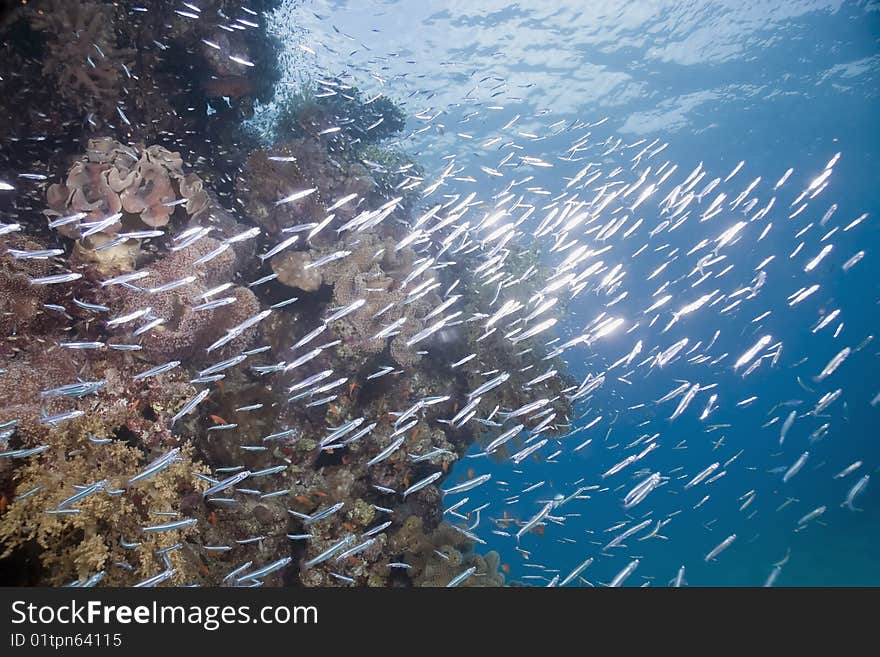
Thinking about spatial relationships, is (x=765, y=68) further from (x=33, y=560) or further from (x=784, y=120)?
(x=33, y=560)

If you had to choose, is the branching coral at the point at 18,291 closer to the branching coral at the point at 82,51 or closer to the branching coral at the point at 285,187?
the branching coral at the point at 82,51

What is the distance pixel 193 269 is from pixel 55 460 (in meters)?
2.72

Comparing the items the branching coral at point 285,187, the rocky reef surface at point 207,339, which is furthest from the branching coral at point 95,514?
the branching coral at point 285,187

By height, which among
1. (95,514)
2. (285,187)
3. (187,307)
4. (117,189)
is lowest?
(95,514)

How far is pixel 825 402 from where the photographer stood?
7.75m

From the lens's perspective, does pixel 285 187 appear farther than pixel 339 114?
No

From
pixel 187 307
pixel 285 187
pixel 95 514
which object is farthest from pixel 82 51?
pixel 95 514

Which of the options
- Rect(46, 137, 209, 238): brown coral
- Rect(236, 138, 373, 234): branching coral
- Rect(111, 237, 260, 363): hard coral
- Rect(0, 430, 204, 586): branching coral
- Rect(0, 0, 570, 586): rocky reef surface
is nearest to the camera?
Rect(0, 430, 204, 586): branching coral

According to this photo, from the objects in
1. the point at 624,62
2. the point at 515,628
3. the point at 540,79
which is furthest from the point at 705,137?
the point at 515,628

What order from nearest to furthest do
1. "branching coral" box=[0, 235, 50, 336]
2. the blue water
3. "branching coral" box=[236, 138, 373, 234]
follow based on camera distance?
1. "branching coral" box=[0, 235, 50, 336]
2. "branching coral" box=[236, 138, 373, 234]
3. the blue water

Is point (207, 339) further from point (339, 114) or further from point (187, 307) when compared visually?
point (339, 114)

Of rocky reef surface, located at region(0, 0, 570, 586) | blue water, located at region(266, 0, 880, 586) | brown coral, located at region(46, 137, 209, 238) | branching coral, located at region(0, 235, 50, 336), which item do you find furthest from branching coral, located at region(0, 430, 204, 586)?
blue water, located at region(266, 0, 880, 586)

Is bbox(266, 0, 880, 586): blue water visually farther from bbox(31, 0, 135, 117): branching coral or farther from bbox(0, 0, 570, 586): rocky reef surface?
bbox(31, 0, 135, 117): branching coral

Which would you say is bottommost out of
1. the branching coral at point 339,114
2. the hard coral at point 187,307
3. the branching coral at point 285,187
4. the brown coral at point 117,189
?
the hard coral at point 187,307
